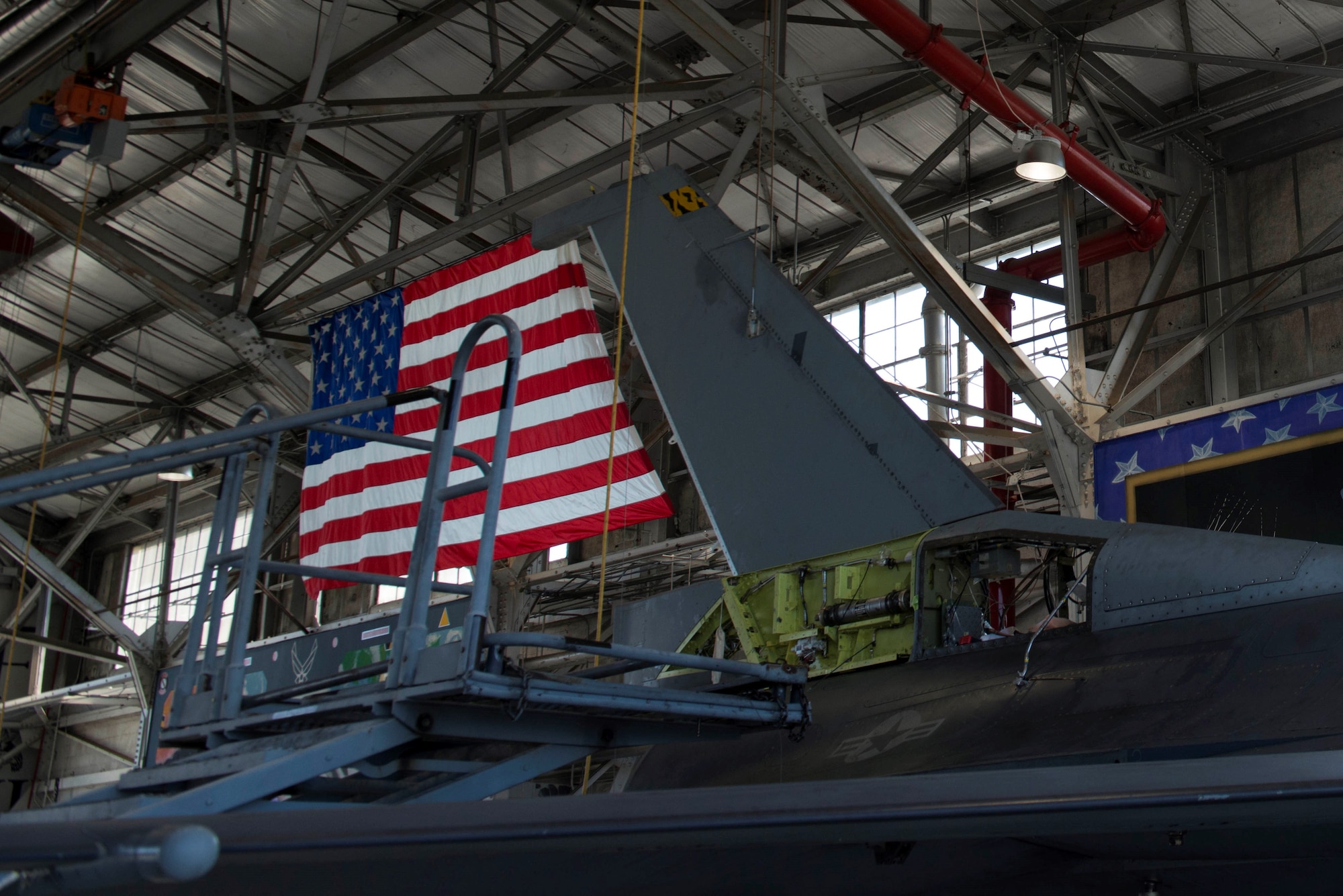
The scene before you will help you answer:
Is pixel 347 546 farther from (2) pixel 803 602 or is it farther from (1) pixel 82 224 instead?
(2) pixel 803 602

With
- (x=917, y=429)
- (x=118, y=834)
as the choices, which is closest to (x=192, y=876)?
(x=118, y=834)

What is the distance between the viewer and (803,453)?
23.1 ft

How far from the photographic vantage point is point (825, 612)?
6586 mm

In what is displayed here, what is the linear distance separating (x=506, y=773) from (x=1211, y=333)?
529 inches

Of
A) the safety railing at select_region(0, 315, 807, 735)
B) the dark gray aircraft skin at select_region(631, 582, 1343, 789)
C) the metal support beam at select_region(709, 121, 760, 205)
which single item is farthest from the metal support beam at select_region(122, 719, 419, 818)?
the metal support beam at select_region(709, 121, 760, 205)

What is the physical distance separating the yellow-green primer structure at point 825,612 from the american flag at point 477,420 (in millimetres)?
6842

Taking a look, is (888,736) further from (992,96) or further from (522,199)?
(522,199)

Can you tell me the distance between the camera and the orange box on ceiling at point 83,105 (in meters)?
14.1

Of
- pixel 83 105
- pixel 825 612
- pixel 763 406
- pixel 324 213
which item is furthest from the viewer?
pixel 324 213

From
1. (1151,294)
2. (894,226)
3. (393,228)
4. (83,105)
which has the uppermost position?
(393,228)

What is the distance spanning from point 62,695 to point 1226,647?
2779 centimetres

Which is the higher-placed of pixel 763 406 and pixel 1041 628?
pixel 763 406

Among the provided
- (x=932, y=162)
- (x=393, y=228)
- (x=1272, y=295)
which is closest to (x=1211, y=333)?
(x=1272, y=295)

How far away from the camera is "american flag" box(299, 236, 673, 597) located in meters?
14.7
